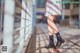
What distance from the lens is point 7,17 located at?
1735mm

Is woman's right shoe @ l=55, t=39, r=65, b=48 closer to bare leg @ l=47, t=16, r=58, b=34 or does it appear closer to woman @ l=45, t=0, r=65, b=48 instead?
woman @ l=45, t=0, r=65, b=48

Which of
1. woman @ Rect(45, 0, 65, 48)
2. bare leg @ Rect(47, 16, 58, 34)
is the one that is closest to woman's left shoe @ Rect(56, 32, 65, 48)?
woman @ Rect(45, 0, 65, 48)

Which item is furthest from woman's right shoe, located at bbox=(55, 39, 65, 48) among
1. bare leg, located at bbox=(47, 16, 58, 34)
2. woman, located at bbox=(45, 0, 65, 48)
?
bare leg, located at bbox=(47, 16, 58, 34)

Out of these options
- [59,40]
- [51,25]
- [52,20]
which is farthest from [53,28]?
[59,40]

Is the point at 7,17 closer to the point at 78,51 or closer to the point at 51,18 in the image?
the point at 78,51

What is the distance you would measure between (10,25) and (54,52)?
2.78m

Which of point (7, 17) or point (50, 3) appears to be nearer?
point (7, 17)

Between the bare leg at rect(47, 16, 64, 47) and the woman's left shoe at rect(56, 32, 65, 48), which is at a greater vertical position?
the bare leg at rect(47, 16, 64, 47)

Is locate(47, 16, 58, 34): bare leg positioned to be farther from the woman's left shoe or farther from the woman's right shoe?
the woman's right shoe

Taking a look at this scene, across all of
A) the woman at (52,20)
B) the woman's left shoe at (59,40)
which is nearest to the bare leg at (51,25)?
the woman at (52,20)

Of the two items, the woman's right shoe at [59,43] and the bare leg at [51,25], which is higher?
the bare leg at [51,25]

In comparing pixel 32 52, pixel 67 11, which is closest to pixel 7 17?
pixel 32 52

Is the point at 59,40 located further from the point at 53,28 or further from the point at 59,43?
the point at 53,28

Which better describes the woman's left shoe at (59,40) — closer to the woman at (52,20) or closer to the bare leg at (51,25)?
the woman at (52,20)
